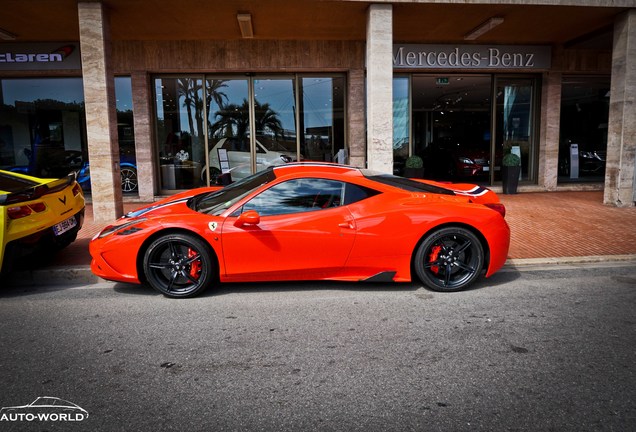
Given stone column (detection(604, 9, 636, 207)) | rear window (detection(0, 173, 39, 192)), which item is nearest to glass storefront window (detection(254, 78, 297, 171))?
rear window (detection(0, 173, 39, 192))

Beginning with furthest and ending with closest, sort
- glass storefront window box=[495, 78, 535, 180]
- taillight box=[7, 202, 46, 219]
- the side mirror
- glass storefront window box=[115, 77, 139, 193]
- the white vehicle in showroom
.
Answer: glass storefront window box=[495, 78, 535, 180] < the white vehicle in showroom < glass storefront window box=[115, 77, 139, 193] < taillight box=[7, 202, 46, 219] < the side mirror

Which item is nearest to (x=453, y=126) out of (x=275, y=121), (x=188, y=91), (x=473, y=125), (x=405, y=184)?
(x=473, y=125)

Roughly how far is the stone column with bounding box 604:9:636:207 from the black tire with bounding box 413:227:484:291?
7.34 m

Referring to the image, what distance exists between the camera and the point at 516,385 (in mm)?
3002

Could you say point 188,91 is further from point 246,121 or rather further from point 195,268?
point 195,268

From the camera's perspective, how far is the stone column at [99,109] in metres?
8.66

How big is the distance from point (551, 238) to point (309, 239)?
4515 millimetres

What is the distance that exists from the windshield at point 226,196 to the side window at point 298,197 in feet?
0.66

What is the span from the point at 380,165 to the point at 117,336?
6490 mm

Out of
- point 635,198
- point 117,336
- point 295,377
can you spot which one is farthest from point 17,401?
point 635,198

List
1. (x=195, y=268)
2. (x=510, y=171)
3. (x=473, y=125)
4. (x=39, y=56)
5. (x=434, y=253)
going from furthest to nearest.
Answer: (x=473, y=125) < (x=510, y=171) < (x=39, y=56) < (x=434, y=253) < (x=195, y=268)

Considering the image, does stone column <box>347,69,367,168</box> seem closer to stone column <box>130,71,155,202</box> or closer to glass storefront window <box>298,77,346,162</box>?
glass storefront window <box>298,77,346,162</box>

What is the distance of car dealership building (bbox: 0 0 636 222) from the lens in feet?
33.1

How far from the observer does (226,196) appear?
5.31 meters
